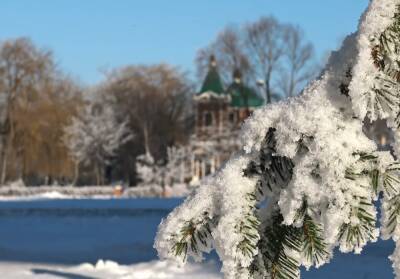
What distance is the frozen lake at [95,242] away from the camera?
35.0ft

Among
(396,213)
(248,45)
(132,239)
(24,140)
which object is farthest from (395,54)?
(24,140)

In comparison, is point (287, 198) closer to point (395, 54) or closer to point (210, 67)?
point (395, 54)

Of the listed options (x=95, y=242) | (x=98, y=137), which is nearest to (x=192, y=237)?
(x=95, y=242)

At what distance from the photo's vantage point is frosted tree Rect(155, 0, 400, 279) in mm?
1445

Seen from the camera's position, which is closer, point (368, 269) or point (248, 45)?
point (368, 269)

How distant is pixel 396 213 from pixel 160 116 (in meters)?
55.8

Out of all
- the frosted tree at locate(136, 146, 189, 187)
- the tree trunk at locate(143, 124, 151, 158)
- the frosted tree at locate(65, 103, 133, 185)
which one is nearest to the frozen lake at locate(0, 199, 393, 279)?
the frosted tree at locate(136, 146, 189, 187)

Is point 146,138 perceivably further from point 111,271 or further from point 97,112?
point 111,271

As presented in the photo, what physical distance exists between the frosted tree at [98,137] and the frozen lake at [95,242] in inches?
1129

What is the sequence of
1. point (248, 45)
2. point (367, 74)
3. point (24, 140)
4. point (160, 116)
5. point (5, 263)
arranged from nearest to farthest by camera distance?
1. point (367, 74)
2. point (5, 263)
3. point (248, 45)
4. point (24, 140)
5. point (160, 116)

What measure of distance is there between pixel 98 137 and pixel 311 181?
54.3m

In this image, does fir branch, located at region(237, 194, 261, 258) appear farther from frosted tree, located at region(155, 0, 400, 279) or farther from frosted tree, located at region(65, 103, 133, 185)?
frosted tree, located at region(65, 103, 133, 185)

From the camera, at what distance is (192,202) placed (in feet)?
5.39

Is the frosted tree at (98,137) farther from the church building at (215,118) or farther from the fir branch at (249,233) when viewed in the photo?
the fir branch at (249,233)
